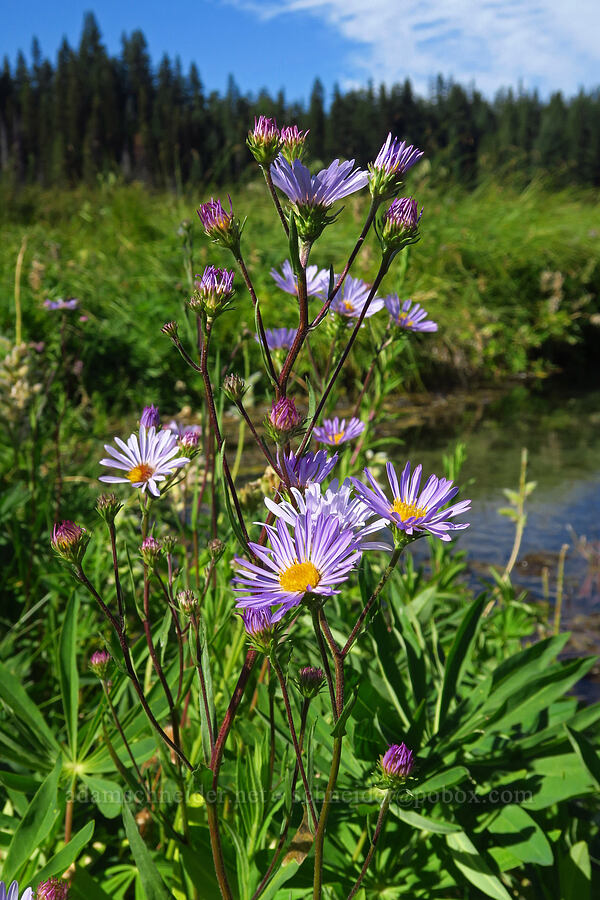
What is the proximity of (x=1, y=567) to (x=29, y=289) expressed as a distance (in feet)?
9.33

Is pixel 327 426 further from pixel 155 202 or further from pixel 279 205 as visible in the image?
pixel 155 202

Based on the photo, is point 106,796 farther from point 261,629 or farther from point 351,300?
point 351,300

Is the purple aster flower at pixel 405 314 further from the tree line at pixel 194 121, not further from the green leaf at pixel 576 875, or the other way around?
the tree line at pixel 194 121

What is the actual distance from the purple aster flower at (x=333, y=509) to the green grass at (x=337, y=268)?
9.39 feet

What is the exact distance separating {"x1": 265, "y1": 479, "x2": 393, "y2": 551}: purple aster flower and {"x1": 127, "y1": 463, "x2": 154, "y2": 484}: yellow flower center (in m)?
0.21

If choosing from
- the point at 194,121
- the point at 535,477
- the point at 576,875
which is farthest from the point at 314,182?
the point at 194,121

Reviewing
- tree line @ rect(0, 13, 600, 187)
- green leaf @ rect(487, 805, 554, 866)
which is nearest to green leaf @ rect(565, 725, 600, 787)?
green leaf @ rect(487, 805, 554, 866)

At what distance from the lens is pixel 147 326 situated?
153 inches

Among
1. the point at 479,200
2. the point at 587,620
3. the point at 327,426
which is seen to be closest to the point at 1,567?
the point at 327,426

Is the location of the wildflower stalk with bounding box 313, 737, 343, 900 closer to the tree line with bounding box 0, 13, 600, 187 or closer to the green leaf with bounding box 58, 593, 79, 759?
the green leaf with bounding box 58, 593, 79, 759

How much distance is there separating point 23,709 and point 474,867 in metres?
0.60

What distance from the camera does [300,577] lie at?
0.52m

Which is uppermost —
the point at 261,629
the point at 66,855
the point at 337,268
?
the point at 337,268

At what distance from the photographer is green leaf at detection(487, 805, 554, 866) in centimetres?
80
